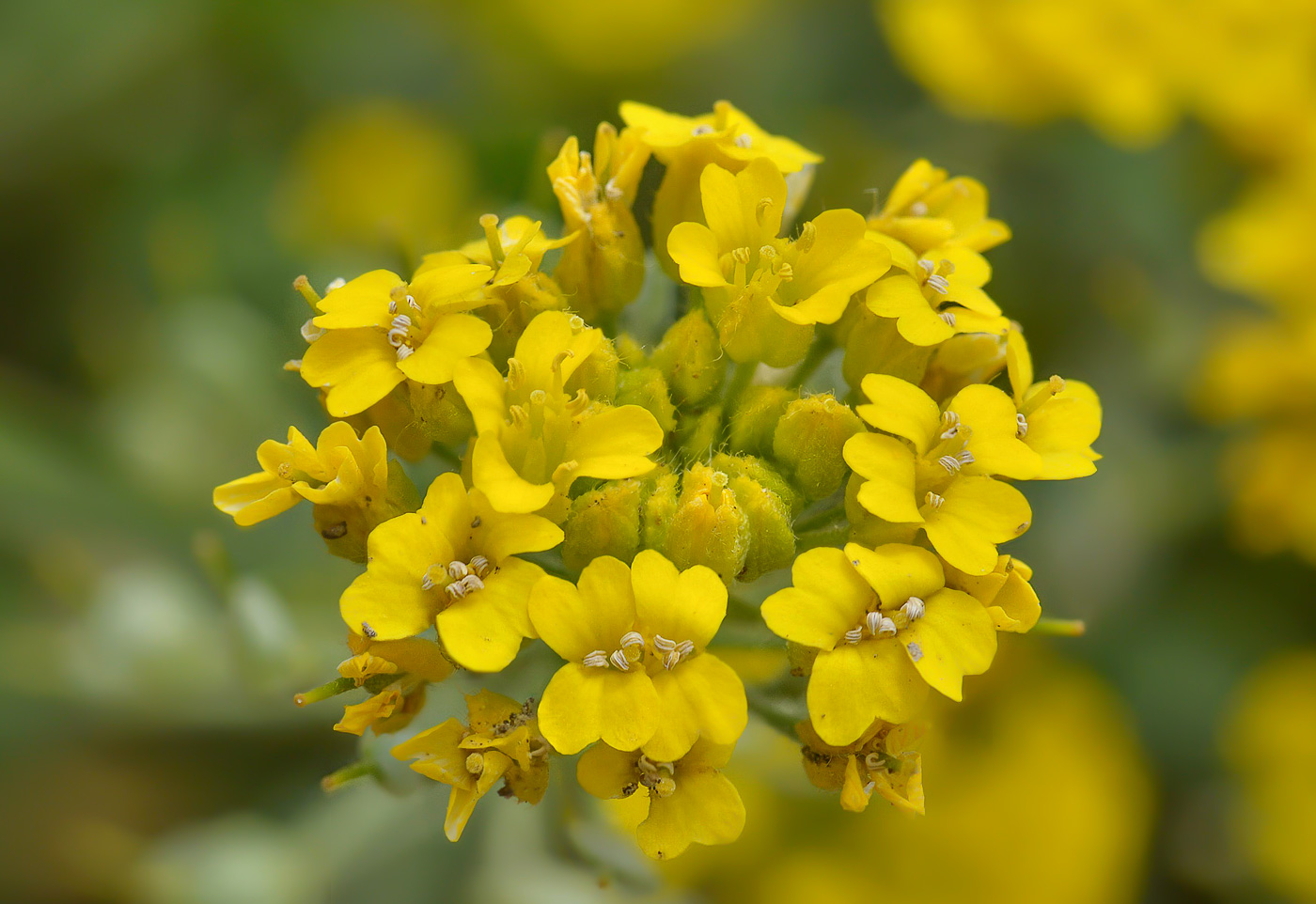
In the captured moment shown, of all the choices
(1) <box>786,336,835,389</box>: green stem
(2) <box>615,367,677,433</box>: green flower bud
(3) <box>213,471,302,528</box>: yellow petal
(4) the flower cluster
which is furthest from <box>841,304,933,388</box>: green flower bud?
(3) <box>213,471,302,528</box>: yellow petal

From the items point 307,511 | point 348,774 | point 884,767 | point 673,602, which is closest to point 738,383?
point 673,602

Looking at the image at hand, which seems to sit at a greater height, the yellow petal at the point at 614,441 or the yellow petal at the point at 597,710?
the yellow petal at the point at 614,441

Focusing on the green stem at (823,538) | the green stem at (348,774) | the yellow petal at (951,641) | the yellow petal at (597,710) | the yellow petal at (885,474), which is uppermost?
the yellow petal at (885,474)

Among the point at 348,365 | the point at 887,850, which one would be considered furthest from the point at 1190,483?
the point at 348,365

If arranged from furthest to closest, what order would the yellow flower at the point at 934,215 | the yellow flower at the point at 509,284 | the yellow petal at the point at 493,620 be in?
the yellow flower at the point at 934,215 < the yellow flower at the point at 509,284 < the yellow petal at the point at 493,620

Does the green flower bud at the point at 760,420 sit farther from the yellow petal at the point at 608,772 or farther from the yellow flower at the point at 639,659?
the yellow petal at the point at 608,772

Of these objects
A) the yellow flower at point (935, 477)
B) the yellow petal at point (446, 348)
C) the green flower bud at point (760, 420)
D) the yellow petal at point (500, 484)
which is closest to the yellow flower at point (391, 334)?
the yellow petal at point (446, 348)

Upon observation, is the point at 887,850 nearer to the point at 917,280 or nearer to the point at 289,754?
the point at 289,754
